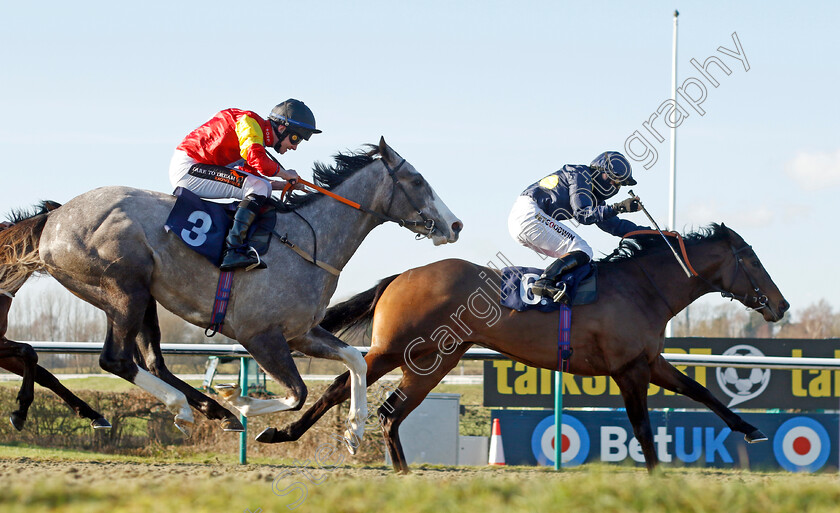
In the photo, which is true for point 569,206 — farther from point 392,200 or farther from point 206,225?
point 206,225

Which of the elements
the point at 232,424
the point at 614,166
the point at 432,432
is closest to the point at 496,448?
the point at 432,432

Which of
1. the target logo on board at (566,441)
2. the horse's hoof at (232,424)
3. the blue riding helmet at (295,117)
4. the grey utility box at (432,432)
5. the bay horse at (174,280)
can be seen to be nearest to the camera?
the bay horse at (174,280)

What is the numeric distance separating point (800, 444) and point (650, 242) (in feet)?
9.49

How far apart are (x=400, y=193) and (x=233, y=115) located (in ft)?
3.44

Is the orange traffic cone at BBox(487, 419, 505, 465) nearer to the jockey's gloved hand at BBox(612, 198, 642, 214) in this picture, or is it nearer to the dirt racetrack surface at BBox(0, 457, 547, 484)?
the dirt racetrack surface at BBox(0, 457, 547, 484)

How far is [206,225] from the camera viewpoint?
4727 millimetres

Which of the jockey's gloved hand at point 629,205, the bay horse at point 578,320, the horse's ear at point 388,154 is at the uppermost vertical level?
the horse's ear at point 388,154

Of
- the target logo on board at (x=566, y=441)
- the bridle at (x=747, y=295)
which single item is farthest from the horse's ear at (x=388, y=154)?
the target logo on board at (x=566, y=441)

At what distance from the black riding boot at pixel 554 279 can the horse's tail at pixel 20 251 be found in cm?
307

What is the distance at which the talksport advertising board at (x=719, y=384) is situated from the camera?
8.28 m

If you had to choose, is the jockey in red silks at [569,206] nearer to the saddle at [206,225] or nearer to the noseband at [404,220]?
the noseband at [404,220]

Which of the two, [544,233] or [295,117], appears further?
[544,233]

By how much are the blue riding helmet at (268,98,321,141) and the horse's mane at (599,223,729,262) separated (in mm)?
2411

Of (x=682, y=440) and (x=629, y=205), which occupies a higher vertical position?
(x=629, y=205)
